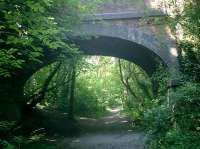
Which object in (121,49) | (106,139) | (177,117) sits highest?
(121,49)

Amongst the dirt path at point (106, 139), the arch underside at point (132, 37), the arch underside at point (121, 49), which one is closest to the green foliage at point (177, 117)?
the dirt path at point (106, 139)

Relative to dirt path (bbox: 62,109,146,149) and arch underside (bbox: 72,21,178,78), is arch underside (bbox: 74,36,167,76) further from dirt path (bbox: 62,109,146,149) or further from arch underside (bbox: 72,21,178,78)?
dirt path (bbox: 62,109,146,149)

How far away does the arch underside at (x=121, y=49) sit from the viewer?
37.4ft

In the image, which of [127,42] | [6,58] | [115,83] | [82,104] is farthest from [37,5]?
[115,83]

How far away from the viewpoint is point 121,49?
13117 millimetres

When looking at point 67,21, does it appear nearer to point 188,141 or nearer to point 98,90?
point 188,141

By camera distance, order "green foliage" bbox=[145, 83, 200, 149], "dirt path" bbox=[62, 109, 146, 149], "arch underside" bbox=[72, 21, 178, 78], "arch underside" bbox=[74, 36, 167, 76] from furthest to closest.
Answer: "dirt path" bbox=[62, 109, 146, 149] < "arch underside" bbox=[74, 36, 167, 76] < "arch underside" bbox=[72, 21, 178, 78] < "green foliage" bbox=[145, 83, 200, 149]

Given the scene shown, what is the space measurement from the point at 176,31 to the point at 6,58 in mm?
5938

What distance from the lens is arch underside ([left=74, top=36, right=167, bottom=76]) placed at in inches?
448

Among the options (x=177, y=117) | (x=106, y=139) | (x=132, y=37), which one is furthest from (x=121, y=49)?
(x=177, y=117)

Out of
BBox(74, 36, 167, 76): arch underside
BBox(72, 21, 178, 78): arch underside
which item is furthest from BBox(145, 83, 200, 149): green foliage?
BBox(74, 36, 167, 76): arch underside

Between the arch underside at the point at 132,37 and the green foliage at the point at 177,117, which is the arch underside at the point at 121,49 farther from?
the green foliage at the point at 177,117

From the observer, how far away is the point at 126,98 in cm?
2284

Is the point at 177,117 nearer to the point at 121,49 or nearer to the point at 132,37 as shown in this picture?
the point at 132,37
